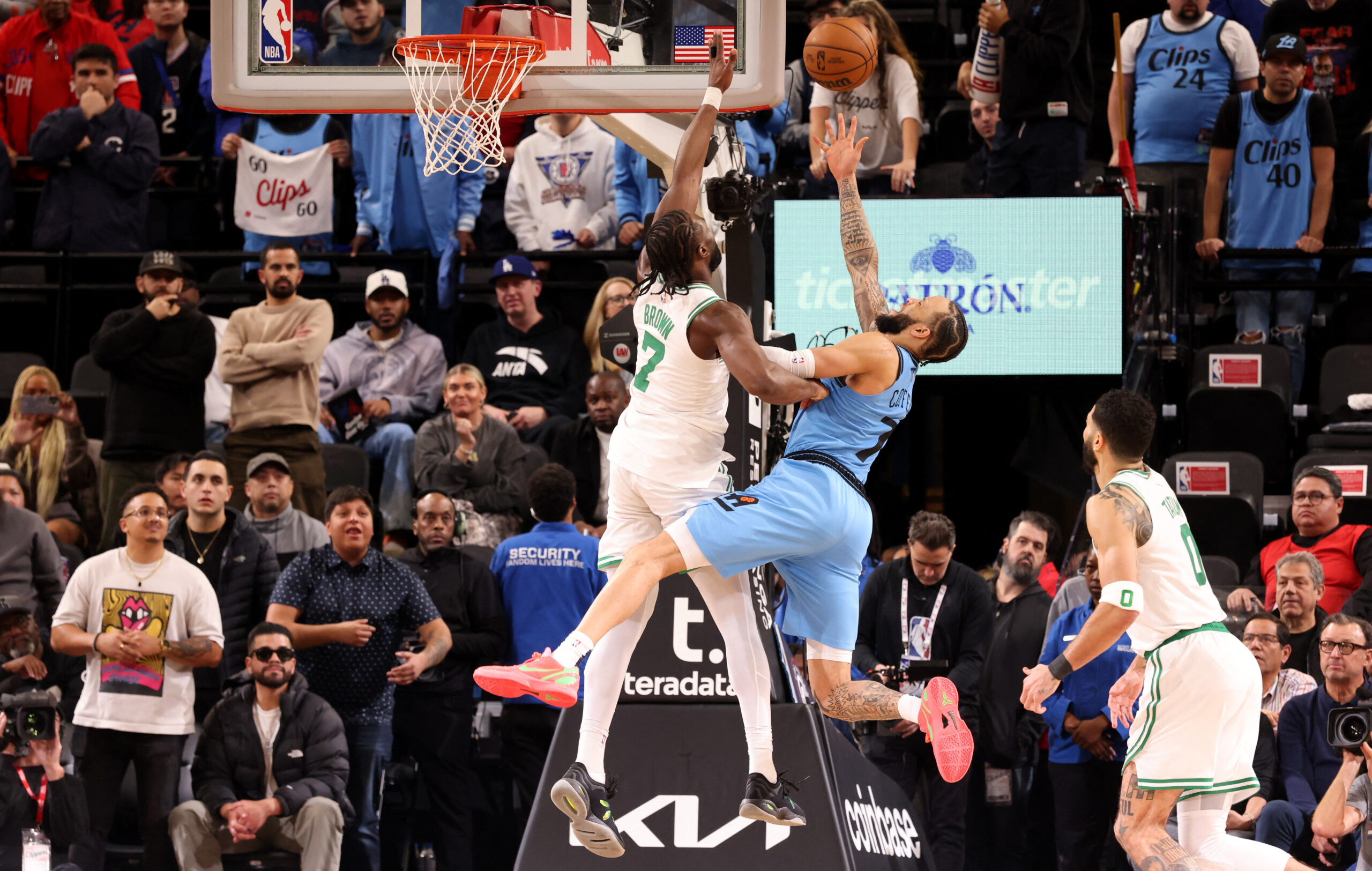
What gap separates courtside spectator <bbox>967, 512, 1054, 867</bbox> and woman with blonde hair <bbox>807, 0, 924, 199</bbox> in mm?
3194

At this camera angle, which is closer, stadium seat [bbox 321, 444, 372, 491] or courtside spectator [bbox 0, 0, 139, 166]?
stadium seat [bbox 321, 444, 372, 491]

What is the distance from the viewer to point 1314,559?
905 centimetres

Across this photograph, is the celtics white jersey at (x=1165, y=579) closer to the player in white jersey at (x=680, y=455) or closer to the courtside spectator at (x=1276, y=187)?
the player in white jersey at (x=680, y=455)

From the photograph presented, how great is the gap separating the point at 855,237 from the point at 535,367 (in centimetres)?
495

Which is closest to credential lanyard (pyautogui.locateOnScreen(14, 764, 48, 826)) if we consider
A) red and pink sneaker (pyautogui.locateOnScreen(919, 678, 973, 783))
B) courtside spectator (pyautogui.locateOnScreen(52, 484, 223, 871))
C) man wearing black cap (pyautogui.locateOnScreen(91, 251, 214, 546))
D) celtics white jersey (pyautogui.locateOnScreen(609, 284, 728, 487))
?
courtside spectator (pyautogui.locateOnScreen(52, 484, 223, 871))

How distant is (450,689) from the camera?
9.54 m

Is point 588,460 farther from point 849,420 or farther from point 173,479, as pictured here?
point 849,420

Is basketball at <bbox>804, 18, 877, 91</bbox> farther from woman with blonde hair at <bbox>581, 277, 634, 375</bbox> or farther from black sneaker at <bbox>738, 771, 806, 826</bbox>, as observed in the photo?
black sneaker at <bbox>738, 771, 806, 826</bbox>

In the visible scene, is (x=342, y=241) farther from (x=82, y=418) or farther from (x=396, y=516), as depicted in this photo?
(x=396, y=516)

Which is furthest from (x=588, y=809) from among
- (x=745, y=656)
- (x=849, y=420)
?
(x=849, y=420)

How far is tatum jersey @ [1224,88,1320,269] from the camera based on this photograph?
38.4ft

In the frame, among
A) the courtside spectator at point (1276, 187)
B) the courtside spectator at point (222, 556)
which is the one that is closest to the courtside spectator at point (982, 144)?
the courtside spectator at point (1276, 187)

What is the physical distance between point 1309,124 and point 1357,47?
1.61 m

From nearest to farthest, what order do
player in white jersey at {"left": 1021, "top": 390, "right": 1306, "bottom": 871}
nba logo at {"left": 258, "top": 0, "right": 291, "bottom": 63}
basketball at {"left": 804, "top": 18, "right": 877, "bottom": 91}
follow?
player in white jersey at {"left": 1021, "top": 390, "right": 1306, "bottom": 871}
nba logo at {"left": 258, "top": 0, "right": 291, "bottom": 63}
basketball at {"left": 804, "top": 18, "right": 877, "bottom": 91}
